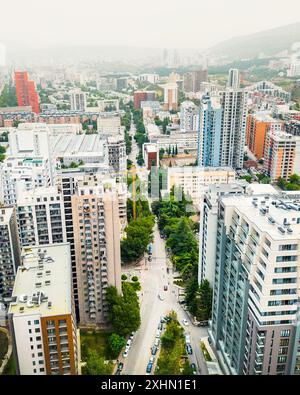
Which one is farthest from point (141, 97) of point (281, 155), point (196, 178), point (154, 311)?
point (154, 311)

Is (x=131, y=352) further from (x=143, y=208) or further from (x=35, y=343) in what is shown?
(x=143, y=208)

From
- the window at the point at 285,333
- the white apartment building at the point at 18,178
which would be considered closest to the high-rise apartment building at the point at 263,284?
the window at the point at 285,333

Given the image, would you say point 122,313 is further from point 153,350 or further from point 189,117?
point 189,117

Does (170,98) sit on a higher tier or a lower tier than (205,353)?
higher

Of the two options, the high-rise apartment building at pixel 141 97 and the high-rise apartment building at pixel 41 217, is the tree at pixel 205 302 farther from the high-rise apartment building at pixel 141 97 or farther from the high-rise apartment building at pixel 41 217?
the high-rise apartment building at pixel 141 97

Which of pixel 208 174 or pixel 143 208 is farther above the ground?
pixel 208 174

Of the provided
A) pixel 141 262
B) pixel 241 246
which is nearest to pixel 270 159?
pixel 141 262

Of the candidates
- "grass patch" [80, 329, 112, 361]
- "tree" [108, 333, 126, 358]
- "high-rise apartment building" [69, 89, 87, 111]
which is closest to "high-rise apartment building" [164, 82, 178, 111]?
"high-rise apartment building" [69, 89, 87, 111]
